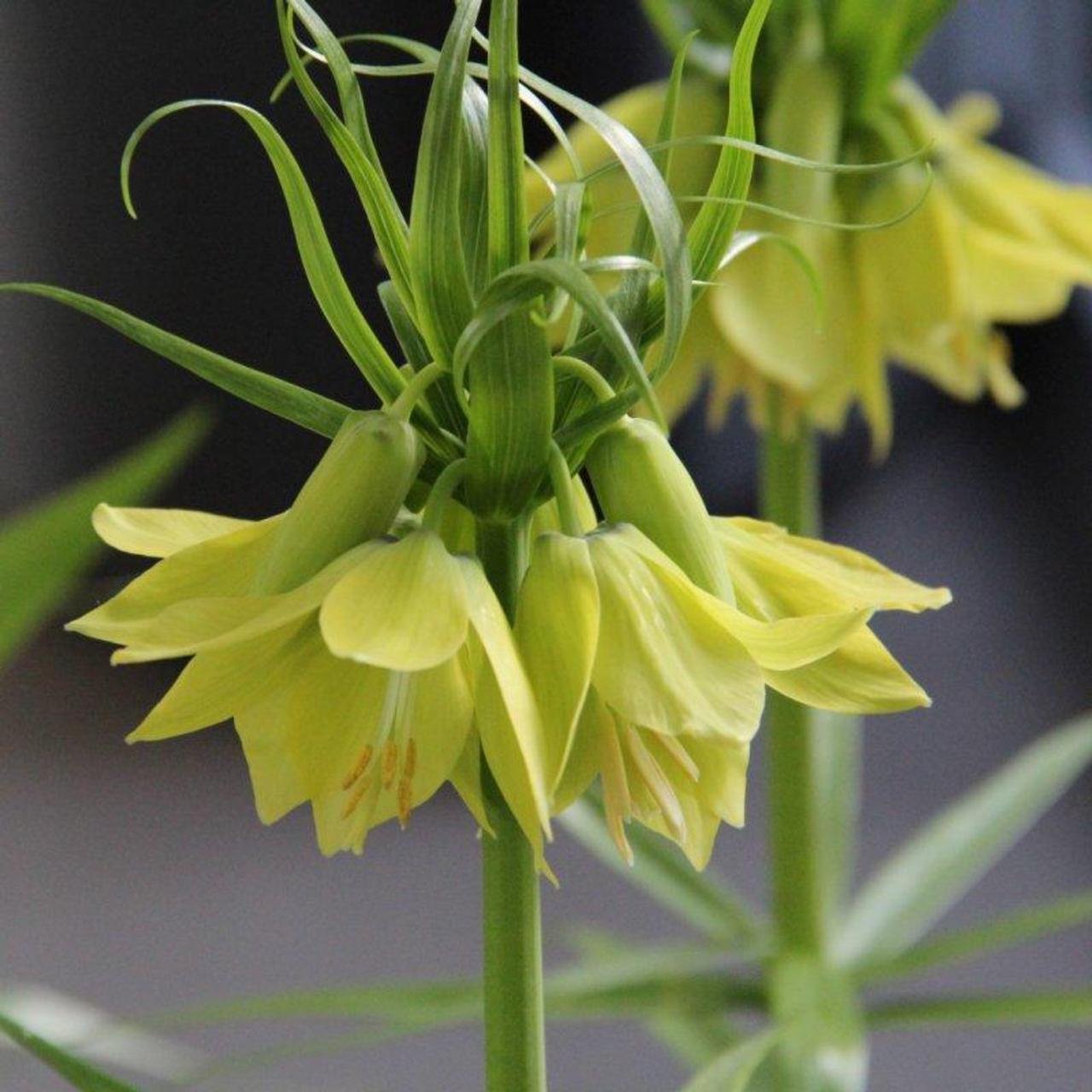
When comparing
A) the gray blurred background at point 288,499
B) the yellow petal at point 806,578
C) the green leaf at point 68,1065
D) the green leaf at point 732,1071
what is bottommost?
the green leaf at point 68,1065

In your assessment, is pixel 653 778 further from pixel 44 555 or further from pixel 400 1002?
pixel 400 1002

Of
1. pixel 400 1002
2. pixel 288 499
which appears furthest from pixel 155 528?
pixel 288 499

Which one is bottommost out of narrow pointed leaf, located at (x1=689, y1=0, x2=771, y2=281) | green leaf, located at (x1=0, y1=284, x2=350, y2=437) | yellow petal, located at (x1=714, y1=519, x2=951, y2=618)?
yellow petal, located at (x1=714, y1=519, x2=951, y2=618)

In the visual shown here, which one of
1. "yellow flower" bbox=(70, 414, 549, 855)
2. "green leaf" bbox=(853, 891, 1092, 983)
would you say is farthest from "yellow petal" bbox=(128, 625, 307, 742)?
"green leaf" bbox=(853, 891, 1092, 983)

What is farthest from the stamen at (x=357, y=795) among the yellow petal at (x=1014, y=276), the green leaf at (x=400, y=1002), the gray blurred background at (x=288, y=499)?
the gray blurred background at (x=288, y=499)

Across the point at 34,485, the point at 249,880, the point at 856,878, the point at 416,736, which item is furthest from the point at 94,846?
the point at 416,736

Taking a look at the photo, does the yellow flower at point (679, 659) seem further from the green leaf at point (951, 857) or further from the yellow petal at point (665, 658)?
the green leaf at point (951, 857)

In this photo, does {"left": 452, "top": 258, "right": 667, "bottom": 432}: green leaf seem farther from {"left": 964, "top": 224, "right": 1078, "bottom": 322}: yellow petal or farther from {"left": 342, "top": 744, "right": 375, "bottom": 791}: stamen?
{"left": 964, "top": 224, "right": 1078, "bottom": 322}: yellow petal
